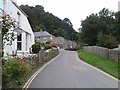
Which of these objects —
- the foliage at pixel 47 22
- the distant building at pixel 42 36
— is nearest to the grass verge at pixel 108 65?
the foliage at pixel 47 22

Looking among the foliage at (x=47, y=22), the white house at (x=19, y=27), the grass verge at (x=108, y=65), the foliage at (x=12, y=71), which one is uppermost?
the foliage at (x=47, y=22)

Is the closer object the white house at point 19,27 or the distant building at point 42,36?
the white house at point 19,27

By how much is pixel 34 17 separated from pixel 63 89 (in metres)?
94.8

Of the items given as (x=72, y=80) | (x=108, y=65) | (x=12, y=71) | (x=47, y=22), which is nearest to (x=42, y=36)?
(x=47, y=22)

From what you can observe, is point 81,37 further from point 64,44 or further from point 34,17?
point 64,44

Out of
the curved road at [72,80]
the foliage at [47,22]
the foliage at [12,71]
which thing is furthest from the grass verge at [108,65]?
the foliage at [47,22]

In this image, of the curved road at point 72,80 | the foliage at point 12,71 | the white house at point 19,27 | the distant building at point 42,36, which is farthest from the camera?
the distant building at point 42,36

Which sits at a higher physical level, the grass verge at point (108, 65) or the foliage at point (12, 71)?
the foliage at point (12, 71)

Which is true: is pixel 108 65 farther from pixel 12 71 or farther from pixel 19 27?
pixel 12 71

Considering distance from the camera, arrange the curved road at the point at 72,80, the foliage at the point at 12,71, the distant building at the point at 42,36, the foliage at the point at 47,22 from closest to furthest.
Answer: the foliage at the point at 12,71 → the curved road at the point at 72,80 → the foliage at the point at 47,22 → the distant building at the point at 42,36

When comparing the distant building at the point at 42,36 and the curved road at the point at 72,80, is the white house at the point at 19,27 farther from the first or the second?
the distant building at the point at 42,36

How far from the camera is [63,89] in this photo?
14.1m

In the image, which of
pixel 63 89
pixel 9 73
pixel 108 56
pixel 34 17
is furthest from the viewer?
pixel 34 17

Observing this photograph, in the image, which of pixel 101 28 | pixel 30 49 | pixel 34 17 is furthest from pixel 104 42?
pixel 34 17
